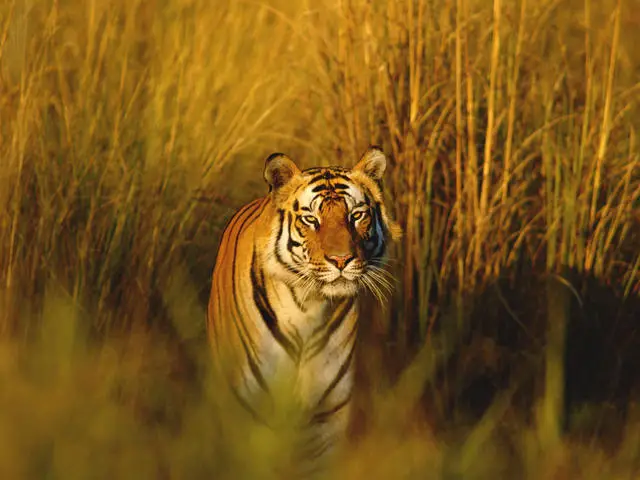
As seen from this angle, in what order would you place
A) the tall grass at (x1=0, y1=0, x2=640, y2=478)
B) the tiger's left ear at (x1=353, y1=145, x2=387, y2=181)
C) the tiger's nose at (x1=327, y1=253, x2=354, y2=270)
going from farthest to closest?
the tall grass at (x1=0, y1=0, x2=640, y2=478) → the tiger's left ear at (x1=353, y1=145, x2=387, y2=181) → the tiger's nose at (x1=327, y1=253, x2=354, y2=270)

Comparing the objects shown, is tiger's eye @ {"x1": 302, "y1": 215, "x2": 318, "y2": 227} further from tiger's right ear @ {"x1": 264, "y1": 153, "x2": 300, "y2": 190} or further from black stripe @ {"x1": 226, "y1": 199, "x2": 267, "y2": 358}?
black stripe @ {"x1": 226, "y1": 199, "x2": 267, "y2": 358}

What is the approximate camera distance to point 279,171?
334 centimetres

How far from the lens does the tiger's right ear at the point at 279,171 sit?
3297mm

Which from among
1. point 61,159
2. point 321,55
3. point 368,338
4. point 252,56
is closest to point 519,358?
point 368,338

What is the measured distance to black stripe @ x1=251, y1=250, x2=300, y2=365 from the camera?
3.22 meters

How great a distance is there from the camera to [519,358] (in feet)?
12.3

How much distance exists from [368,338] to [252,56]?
73.2 inches

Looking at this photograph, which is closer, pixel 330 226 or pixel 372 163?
pixel 330 226

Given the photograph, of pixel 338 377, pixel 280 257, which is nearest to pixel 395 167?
pixel 280 257

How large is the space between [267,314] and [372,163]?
50 cm

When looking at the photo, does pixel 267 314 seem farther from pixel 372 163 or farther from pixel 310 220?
pixel 372 163

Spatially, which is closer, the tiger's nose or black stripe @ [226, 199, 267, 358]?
the tiger's nose

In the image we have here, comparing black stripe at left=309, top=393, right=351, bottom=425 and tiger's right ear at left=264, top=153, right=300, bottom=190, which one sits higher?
tiger's right ear at left=264, top=153, right=300, bottom=190

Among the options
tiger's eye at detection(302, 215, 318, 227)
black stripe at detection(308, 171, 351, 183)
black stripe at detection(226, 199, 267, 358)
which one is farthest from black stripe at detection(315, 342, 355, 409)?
black stripe at detection(308, 171, 351, 183)
